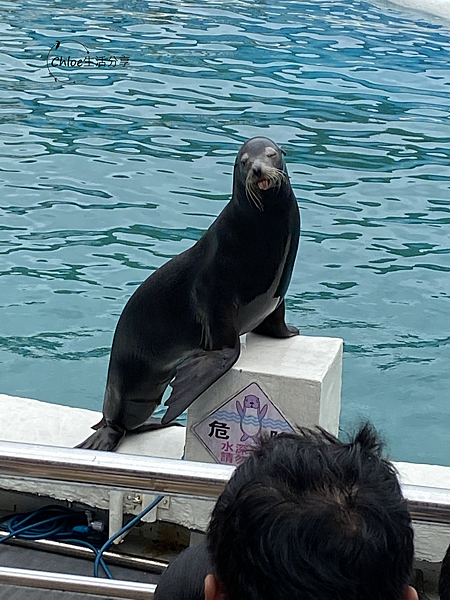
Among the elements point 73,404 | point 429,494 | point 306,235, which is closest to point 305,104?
point 306,235

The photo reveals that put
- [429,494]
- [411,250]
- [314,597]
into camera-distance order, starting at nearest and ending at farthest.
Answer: [314,597] < [429,494] < [411,250]

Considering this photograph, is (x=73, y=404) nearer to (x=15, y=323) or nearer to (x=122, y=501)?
(x=15, y=323)

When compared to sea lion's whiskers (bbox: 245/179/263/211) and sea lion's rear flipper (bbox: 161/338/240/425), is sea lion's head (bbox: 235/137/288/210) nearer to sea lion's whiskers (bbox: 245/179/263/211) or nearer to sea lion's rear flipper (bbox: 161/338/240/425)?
sea lion's whiskers (bbox: 245/179/263/211)

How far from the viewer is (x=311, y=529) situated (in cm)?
84

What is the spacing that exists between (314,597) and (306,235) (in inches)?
216

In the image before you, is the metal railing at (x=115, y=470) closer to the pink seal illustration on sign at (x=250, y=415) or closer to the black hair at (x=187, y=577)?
the black hair at (x=187, y=577)

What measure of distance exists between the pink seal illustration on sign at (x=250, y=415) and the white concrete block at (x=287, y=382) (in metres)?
0.01

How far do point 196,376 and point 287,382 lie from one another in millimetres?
255

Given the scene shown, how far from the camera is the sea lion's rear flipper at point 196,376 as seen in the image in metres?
2.63

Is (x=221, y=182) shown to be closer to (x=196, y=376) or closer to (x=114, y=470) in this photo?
(x=196, y=376)

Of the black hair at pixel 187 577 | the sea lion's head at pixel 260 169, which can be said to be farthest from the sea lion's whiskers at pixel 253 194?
the black hair at pixel 187 577

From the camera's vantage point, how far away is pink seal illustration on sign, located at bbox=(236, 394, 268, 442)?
8.76ft

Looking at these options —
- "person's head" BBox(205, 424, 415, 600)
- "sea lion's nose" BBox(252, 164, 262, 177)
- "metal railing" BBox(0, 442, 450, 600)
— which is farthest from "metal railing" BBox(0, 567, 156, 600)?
"sea lion's nose" BBox(252, 164, 262, 177)

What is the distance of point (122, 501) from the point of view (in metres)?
2.79
